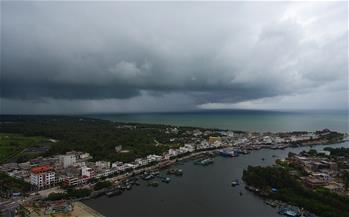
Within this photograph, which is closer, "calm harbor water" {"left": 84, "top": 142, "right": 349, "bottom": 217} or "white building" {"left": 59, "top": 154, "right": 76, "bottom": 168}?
"calm harbor water" {"left": 84, "top": 142, "right": 349, "bottom": 217}

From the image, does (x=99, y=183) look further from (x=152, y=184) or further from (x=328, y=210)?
(x=328, y=210)

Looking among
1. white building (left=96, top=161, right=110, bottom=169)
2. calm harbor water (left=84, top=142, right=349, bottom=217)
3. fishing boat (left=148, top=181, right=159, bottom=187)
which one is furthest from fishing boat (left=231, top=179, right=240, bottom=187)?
white building (left=96, top=161, right=110, bottom=169)

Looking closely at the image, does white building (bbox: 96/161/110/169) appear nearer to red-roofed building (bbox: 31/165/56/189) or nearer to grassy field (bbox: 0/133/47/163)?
red-roofed building (bbox: 31/165/56/189)

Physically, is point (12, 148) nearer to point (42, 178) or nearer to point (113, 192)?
point (42, 178)

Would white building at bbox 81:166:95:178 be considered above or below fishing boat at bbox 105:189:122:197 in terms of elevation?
above

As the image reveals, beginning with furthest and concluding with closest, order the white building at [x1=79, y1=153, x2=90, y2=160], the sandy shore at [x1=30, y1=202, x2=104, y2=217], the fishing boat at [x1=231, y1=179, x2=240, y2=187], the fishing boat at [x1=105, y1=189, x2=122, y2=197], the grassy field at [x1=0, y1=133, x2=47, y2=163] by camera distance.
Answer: the grassy field at [x1=0, y1=133, x2=47, y2=163], the white building at [x1=79, y1=153, x2=90, y2=160], the fishing boat at [x1=231, y1=179, x2=240, y2=187], the fishing boat at [x1=105, y1=189, x2=122, y2=197], the sandy shore at [x1=30, y1=202, x2=104, y2=217]

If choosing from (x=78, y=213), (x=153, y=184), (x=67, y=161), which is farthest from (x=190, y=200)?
(x=67, y=161)

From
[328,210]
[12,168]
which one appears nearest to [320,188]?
[328,210]
